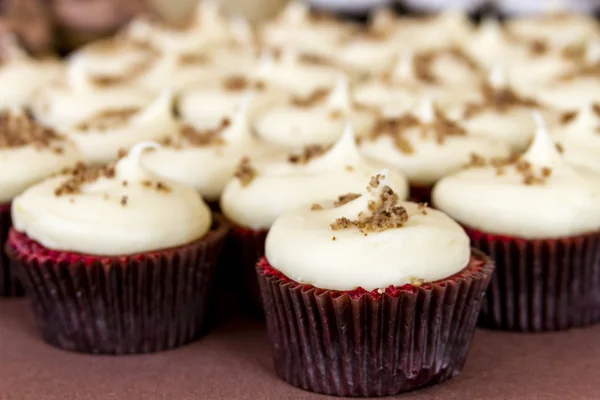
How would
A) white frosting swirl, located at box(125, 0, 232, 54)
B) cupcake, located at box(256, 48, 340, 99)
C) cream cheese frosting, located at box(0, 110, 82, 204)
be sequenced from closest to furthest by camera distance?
cream cheese frosting, located at box(0, 110, 82, 204) < cupcake, located at box(256, 48, 340, 99) < white frosting swirl, located at box(125, 0, 232, 54)

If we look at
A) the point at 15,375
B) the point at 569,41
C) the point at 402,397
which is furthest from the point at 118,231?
the point at 569,41

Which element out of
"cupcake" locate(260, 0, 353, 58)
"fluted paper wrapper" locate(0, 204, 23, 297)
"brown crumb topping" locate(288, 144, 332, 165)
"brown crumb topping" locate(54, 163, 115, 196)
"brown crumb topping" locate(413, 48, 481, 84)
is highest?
"brown crumb topping" locate(54, 163, 115, 196)

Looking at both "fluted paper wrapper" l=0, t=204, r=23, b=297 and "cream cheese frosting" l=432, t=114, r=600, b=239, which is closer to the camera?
"cream cheese frosting" l=432, t=114, r=600, b=239

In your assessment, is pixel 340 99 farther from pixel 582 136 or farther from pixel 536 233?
pixel 536 233

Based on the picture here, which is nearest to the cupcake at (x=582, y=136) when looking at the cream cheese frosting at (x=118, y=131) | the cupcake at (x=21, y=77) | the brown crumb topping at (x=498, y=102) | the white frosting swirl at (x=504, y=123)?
the white frosting swirl at (x=504, y=123)

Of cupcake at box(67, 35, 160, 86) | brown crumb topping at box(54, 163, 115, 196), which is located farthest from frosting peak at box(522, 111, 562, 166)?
cupcake at box(67, 35, 160, 86)

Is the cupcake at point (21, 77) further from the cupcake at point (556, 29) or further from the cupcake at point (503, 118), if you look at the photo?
the cupcake at point (556, 29)

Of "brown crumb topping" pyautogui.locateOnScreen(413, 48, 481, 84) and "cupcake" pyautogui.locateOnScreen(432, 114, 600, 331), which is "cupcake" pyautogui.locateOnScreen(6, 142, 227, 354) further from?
"brown crumb topping" pyautogui.locateOnScreen(413, 48, 481, 84)
